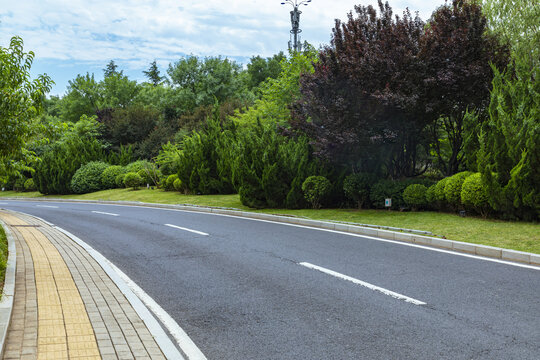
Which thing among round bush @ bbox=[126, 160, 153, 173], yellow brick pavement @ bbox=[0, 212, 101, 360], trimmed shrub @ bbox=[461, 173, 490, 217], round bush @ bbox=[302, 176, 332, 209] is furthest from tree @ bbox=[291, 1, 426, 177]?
round bush @ bbox=[126, 160, 153, 173]

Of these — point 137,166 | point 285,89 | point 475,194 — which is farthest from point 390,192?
point 137,166

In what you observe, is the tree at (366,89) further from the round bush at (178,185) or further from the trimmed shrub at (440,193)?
the round bush at (178,185)

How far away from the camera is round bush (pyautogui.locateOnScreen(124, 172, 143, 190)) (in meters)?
34.9

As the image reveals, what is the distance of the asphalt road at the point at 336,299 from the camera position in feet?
14.2

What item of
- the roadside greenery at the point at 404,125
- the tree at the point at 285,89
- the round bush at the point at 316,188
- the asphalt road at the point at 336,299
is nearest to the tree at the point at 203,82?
the tree at the point at 285,89

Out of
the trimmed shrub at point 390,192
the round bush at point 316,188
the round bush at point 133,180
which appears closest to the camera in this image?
the trimmed shrub at point 390,192

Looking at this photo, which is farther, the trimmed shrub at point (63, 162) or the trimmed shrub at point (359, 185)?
the trimmed shrub at point (63, 162)

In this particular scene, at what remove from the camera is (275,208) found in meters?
19.3

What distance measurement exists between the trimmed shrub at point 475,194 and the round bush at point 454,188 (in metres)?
0.33

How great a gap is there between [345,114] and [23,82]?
10668 millimetres

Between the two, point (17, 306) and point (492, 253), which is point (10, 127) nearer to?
point (17, 306)

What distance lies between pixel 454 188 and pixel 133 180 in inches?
1074

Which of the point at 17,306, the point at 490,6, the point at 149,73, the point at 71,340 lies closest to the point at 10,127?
the point at 17,306

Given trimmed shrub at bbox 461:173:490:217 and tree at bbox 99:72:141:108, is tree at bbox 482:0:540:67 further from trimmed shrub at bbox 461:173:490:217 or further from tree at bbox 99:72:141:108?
tree at bbox 99:72:141:108
